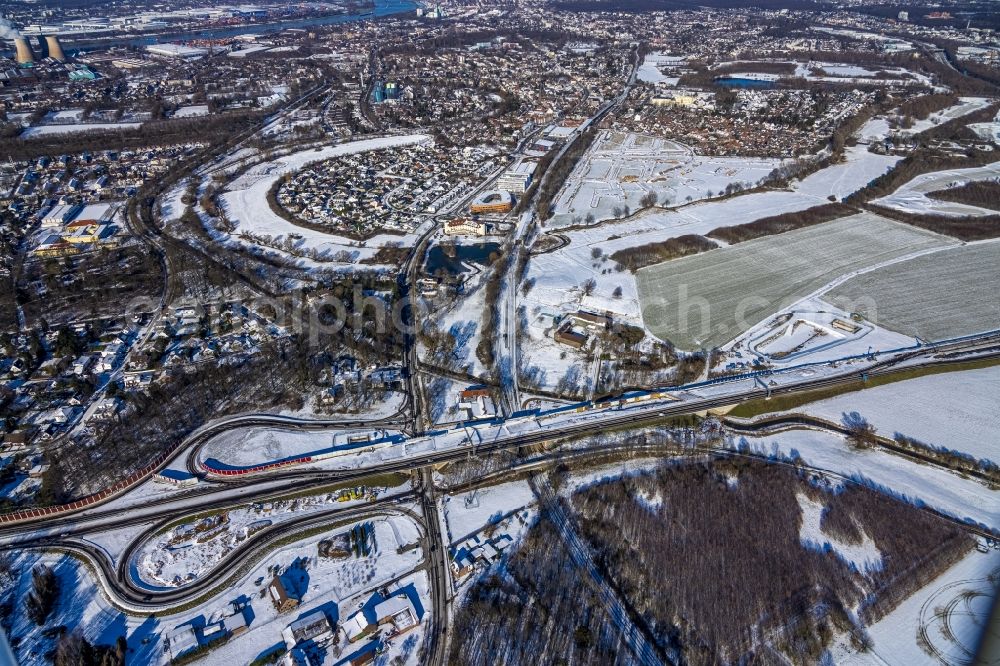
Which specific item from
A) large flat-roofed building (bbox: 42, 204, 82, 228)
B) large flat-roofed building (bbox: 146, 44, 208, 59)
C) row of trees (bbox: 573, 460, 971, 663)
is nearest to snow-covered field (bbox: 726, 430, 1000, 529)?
row of trees (bbox: 573, 460, 971, 663)

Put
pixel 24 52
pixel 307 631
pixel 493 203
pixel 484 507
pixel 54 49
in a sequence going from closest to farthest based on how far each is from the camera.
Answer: pixel 307 631 < pixel 484 507 < pixel 493 203 < pixel 24 52 < pixel 54 49

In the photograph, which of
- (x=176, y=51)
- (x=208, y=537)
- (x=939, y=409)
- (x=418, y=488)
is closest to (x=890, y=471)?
(x=939, y=409)

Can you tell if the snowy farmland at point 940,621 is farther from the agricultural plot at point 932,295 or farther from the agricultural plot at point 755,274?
the agricultural plot at point 932,295

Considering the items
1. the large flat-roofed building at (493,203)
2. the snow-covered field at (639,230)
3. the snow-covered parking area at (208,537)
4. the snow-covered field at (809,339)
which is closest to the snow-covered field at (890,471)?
the snow-covered field at (809,339)

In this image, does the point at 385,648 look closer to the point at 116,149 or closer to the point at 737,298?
the point at 737,298

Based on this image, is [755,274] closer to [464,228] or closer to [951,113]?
[464,228]
